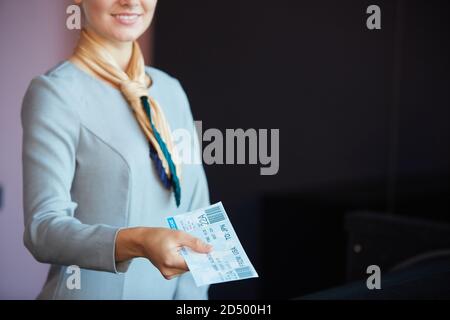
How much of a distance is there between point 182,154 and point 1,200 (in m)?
0.49

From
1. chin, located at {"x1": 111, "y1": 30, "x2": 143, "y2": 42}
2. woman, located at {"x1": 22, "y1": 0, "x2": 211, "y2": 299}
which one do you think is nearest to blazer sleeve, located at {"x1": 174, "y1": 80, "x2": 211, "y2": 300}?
woman, located at {"x1": 22, "y1": 0, "x2": 211, "y2": 299}

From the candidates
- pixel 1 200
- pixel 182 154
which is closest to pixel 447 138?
pixel 182 154

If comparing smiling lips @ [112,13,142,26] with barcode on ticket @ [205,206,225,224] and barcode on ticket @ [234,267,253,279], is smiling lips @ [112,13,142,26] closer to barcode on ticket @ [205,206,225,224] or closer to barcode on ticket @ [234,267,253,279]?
barcode on ticket @ [205,206,225,224]

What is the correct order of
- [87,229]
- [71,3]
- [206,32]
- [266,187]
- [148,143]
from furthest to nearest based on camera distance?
[266,187] < [206,32] < [71,3] < [148,143] < [87,229]

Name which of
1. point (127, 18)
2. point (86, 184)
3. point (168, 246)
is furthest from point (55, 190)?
point (127, 18)

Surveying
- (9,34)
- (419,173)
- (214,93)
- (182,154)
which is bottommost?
(419,173)

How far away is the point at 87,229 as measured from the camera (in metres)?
1.52

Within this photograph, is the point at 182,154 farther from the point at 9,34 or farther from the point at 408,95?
the point at 408,95

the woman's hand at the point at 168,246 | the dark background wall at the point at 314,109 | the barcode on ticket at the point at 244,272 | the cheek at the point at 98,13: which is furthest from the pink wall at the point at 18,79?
the barcode on ticket at the point at 244,272

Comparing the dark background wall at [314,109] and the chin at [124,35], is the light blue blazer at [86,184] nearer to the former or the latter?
the chin at [124,35]

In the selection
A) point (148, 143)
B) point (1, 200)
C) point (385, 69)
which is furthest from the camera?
point (385, 69)

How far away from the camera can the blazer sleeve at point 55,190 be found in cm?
153

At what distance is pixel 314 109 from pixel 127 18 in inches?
40.3

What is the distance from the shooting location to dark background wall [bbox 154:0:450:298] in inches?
82.2
